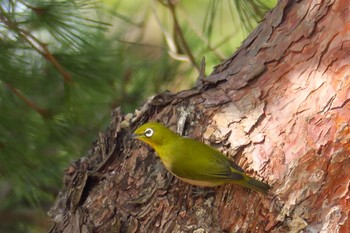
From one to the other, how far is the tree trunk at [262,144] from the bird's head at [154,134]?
0.12ft

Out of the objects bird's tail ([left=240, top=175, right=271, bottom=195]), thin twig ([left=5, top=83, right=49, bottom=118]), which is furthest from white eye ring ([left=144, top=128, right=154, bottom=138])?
thin twig ([left=5, top=83, right=49, bottom=118])

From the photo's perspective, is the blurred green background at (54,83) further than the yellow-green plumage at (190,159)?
Yes

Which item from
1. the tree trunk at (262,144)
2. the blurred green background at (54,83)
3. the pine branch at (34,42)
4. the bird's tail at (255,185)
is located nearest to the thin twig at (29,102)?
the blurred green background at (54,83)

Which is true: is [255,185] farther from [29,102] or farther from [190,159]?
[29,102]

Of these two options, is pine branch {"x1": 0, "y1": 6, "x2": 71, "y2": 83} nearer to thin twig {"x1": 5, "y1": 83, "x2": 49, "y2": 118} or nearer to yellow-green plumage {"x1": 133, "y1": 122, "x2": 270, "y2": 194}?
thin twig {"x1": 5, "y1": 83, "x2": 49, "y2": 118}

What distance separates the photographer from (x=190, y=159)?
160 centimetres

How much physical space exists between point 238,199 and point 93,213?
13.7 inches

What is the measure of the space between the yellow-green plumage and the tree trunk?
28 millimetres

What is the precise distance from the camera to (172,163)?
157cm

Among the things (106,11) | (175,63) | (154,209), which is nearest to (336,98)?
(154,209)

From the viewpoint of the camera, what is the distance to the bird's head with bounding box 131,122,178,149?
A: 161 centimetres

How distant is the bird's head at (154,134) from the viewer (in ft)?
5.27

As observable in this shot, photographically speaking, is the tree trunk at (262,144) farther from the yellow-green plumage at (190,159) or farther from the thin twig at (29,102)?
the thin twig at (29,102)

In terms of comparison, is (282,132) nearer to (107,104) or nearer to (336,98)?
(336,98)
